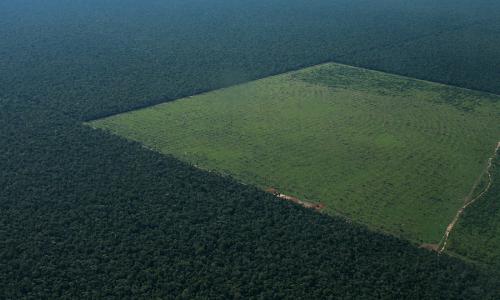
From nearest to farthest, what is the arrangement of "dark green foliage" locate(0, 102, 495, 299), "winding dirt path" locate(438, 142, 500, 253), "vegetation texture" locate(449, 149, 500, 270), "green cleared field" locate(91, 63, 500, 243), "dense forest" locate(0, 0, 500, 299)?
"dark green foliage" locate(0, 102, 495, 299) → "dense forest" locate(0, 0, 500, 299) → "vegetation texture" locate(449, 149, 500, 270) → "winding dirt path" locate(438, 142, 500, 253) → "green cleared field" locate(91, 63, 500, 243)

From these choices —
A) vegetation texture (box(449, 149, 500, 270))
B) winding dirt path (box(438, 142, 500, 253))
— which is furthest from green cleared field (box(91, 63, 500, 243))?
vegetation texture (box(449, 149, 500, 270))

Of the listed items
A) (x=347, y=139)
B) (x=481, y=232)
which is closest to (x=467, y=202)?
(x=481, y=232)

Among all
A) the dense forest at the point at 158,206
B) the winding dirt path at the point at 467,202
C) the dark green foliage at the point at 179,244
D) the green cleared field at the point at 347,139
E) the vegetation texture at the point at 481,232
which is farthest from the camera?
the green cleared field at the point at 347,139

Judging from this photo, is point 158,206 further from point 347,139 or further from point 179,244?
point 347,139

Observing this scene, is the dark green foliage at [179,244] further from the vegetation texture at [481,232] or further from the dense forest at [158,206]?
the vegetation texture at [481,232]

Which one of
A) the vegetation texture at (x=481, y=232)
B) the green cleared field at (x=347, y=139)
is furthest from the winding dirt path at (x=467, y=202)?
the green cleared field at (x=347, y=139)

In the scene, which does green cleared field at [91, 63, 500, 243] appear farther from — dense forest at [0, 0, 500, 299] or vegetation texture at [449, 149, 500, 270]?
dense forest at [0, 0, 500, 299]
